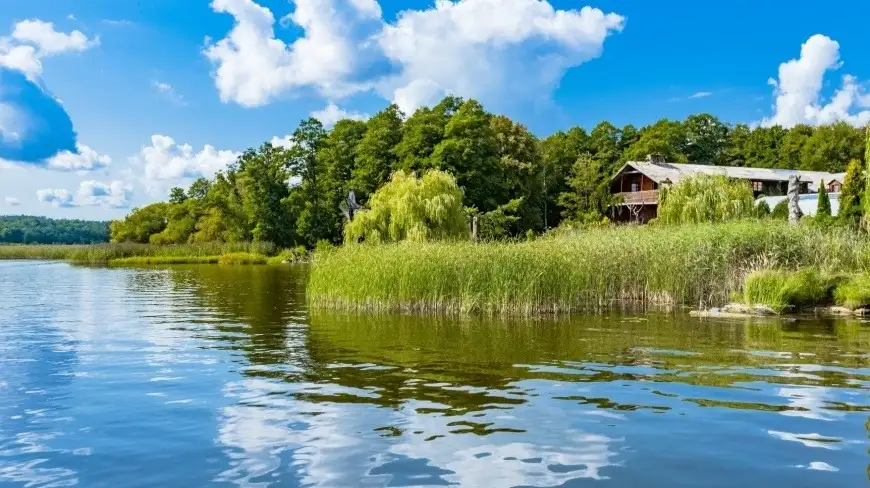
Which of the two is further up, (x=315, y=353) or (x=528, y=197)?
(x=528, y=197)

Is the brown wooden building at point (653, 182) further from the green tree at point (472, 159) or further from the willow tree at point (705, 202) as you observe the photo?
the willow tree at point (705, 202)

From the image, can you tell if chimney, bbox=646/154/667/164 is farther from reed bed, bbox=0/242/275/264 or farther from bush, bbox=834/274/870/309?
bush, bbox=834/274/870/309

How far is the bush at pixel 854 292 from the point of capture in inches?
777

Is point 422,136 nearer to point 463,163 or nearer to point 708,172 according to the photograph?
point 463,163

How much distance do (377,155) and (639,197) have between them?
22.8 m

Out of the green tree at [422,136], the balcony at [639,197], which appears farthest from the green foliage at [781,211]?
the green tree at [422,136]

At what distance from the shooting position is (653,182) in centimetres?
5928

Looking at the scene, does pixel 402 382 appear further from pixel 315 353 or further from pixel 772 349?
pixel 772 349

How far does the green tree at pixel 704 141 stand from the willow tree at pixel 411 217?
54030mm

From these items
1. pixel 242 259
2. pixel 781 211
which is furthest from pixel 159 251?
pixel 781 211

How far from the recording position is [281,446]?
7.86 metres

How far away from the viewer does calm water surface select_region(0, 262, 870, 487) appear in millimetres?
7117

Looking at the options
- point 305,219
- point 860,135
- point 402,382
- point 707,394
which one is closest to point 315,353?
point 402,382

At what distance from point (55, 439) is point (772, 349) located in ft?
40.6
